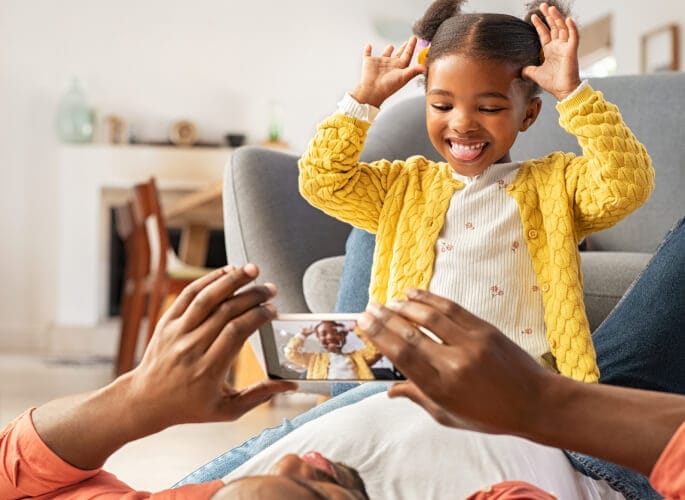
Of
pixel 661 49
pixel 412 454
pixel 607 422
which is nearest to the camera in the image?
pixel 607 422

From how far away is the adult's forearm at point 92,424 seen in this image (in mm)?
783

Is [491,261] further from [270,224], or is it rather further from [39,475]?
[270,224]

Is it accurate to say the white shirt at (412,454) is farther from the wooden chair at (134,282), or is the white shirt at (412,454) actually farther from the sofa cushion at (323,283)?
the wooden chair at (134,282)

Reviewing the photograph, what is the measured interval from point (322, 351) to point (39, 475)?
26 cm

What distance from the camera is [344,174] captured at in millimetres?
1188

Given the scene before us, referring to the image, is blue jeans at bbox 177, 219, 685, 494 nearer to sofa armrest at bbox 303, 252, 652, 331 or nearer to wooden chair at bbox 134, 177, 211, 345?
sofa armrest at bbox 303, 252, 652, 331

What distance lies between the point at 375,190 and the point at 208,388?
0.53 metres

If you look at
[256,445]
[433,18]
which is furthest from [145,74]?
[256,445]

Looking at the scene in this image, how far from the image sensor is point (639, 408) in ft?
2.14

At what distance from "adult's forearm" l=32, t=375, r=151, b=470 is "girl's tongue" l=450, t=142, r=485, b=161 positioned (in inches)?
19.7

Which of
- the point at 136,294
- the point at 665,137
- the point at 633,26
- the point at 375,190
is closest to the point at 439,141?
the point at 375,190

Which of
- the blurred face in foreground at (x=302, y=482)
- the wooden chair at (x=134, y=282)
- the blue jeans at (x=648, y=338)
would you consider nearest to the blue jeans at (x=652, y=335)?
the blue jeans at (x=648, y=338)

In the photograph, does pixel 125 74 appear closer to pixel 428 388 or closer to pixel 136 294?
pixel 136 294

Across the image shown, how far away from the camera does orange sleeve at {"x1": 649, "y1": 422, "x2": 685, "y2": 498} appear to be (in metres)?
0.64
